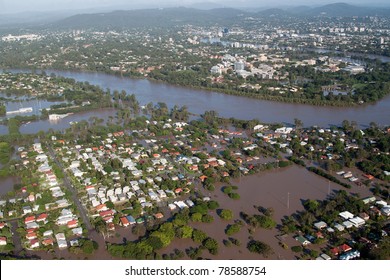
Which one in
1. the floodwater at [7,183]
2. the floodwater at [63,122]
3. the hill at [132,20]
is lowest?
the floodwater at [7,183]

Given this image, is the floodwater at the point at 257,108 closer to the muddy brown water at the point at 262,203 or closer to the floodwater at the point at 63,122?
the floodwater at the point at 63,122

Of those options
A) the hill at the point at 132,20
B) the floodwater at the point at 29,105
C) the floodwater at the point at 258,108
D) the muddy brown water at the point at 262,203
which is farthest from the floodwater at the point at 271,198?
the hill at the point at 132,20

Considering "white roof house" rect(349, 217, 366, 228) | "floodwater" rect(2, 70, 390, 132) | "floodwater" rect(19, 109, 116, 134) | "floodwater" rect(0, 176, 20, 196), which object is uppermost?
"floodwater" rect(2, 70, 390, 132)

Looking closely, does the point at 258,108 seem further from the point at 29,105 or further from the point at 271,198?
the point at 29,105

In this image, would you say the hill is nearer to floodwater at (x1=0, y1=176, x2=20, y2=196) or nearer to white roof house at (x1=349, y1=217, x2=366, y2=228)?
floodwater at (x1=0, y1=176, x2=20, y2=196)

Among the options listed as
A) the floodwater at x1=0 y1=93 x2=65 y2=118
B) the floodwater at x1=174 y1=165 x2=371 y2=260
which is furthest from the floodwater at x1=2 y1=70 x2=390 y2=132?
the floodwater at x1=174 y1=165 x2=371 y2=260

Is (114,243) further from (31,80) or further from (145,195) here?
(31,80)

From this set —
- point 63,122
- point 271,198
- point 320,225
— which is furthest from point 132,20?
point 320,225

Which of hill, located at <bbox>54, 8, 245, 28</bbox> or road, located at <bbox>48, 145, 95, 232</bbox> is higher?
hill, located at <bbox>54, 8, 245, 28</bbox>

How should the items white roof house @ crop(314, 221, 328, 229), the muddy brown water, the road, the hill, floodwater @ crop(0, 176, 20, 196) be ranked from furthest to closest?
the hill, floodwater @ crop(0, 176, 20, 196), the road, white roof house @ crop(314, 221, 328, 229), the muddy brown water

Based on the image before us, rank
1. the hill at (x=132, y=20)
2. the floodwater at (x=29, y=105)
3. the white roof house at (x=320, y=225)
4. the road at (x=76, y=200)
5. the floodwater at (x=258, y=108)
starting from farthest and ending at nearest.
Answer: the hill at (x=132, y=20) → the floodwater at (x=29, y=105) → the floodwater at (x=258, y=108) → the road at (x=76, y=200) → the white roof house at (x=320, y=225)

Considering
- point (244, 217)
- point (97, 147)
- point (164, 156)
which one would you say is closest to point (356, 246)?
point (244, 217)
